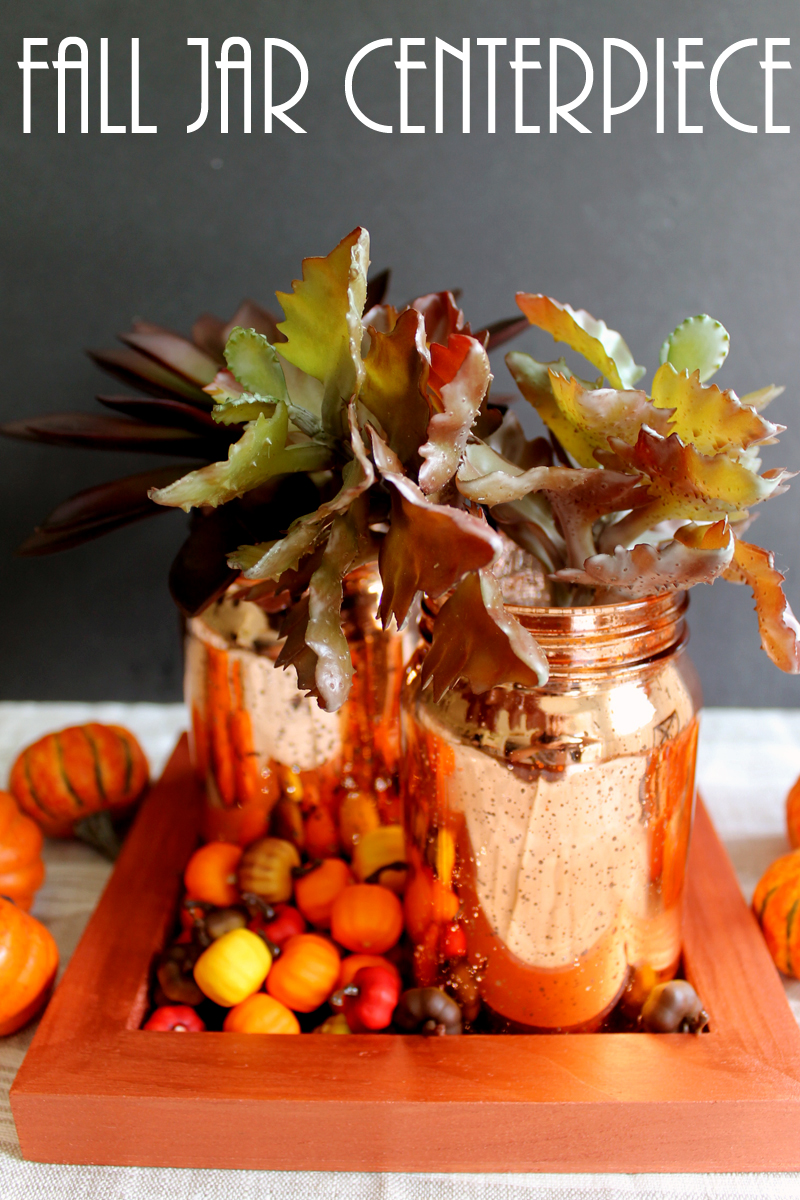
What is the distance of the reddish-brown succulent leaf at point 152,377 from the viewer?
2.13 feet

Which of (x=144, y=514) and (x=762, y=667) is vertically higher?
(x=144, y=514)

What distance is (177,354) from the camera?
65 centimetres

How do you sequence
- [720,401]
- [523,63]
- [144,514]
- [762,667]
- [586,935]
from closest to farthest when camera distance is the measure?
[720,401] → [586,935] → [144,514] → [523,63] → [762,667]

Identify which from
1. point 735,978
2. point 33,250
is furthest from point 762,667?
point 33,250

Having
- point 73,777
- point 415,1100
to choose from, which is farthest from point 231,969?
point 73,777

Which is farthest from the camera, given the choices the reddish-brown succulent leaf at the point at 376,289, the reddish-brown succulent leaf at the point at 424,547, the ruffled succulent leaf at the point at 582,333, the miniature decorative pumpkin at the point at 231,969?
the reddish-brown succulent leaf at the point at 376,289

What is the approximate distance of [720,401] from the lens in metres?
0.43

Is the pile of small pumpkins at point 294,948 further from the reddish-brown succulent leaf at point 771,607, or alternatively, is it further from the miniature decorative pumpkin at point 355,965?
the reddish-brown succulent leaf at point 771,607

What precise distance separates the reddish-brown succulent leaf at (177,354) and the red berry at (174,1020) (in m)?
0.40

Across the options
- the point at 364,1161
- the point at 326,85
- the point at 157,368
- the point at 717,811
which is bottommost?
the point at 364,1161

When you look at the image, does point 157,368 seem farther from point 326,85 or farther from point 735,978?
point 735,978

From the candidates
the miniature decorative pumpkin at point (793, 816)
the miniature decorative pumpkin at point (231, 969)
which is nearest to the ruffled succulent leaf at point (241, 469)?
the miniature decorative pumpkin at point (231, 969)

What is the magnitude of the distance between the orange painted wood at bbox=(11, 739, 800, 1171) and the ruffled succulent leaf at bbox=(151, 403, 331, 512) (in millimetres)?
311

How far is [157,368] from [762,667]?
2.38 ft
